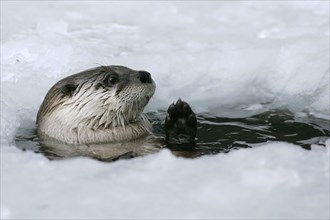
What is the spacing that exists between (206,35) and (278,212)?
362 centimetres

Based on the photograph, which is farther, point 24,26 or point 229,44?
point 24,26

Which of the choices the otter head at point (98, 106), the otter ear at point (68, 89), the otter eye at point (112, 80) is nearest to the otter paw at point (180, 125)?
the otter head at point (98, 106)

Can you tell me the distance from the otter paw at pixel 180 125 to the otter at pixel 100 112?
0.08 metres

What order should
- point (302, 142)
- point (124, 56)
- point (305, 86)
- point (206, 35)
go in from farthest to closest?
point (206, 35) → point (124, 56) → point (305, 86) → point (302, 142)

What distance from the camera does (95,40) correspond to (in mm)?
6387

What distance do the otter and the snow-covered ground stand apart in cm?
32

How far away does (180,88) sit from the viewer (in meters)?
5.27

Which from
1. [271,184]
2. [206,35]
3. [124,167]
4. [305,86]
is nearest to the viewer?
[271,184]

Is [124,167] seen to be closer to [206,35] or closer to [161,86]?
[161,86]

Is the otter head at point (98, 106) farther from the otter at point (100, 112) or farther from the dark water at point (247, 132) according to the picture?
the dark water at point (247, 132)

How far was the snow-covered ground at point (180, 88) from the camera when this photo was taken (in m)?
2.98

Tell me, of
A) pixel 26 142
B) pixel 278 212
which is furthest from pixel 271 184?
pixel 26 142

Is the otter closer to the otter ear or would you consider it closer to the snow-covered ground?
the otter ear

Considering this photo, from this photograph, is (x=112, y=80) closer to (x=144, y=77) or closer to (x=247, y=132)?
(x=144, y=77)
